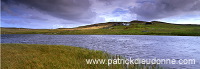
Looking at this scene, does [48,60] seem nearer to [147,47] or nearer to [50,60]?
[50,60]

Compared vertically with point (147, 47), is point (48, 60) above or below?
above

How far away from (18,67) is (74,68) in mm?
5131

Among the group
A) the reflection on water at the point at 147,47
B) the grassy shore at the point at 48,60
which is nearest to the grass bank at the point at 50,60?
the grassy shore at the point at 48,60

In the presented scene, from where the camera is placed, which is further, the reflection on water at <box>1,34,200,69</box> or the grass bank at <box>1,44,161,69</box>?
the reflection on water at <box>1,34,200,69</box>

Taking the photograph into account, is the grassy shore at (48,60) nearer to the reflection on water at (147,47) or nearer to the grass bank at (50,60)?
the grass bank at (50,60)

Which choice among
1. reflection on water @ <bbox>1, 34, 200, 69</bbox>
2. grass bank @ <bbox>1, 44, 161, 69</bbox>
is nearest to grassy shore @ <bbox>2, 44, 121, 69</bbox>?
grass bank @ <bbox>1, 44, 161, 69</bbox>

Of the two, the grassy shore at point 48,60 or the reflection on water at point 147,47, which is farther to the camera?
the reflection on water at point 147,47

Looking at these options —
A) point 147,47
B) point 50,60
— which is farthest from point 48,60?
point 147,47

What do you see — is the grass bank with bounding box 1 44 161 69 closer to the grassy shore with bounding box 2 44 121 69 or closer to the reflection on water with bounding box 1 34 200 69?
the grassy shore with bounding box 2 44 121 69

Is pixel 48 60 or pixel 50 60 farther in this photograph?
pixel 48 60

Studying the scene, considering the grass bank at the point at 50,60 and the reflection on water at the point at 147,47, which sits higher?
the grass bank at the point at 50,60

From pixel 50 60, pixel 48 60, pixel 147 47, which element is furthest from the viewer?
pixel 147 47

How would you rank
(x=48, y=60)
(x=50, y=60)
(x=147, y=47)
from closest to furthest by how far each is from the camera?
1. (x=50, y=60)
2. (x=48, y=60)
3. (x=147, y=47)

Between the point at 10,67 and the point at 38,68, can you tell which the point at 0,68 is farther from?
the point at 38,68
